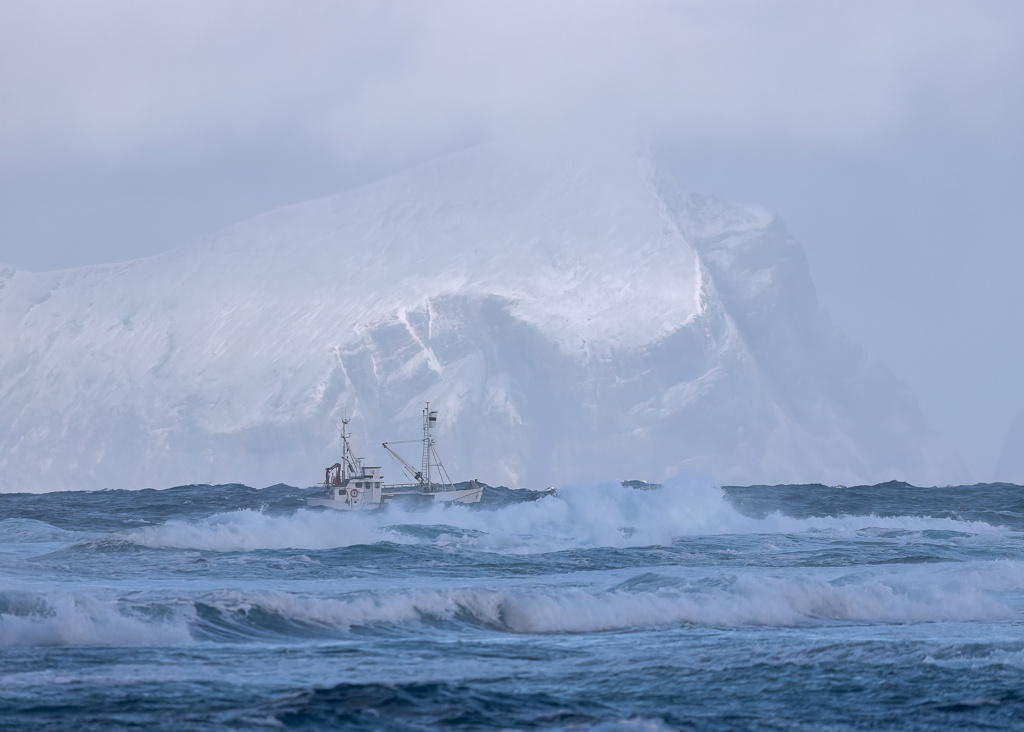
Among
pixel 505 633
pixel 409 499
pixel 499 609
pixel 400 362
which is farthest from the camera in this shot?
pixel 400 362

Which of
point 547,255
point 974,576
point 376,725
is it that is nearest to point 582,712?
point 376,725

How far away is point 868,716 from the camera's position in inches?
645

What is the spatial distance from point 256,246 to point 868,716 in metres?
175

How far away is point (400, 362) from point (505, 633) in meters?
132

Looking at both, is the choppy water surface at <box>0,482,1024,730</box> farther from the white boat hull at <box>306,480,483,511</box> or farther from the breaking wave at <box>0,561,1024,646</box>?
the white boat hull at <box>306,480,483,511</box>

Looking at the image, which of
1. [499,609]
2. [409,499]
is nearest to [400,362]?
[409,499]

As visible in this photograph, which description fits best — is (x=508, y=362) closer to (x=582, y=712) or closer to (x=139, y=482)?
(x=139, y=482)

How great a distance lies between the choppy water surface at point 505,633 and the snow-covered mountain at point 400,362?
10539 cm

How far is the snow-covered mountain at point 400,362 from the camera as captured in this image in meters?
152

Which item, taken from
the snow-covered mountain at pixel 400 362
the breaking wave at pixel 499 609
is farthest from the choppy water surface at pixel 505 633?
the snow-covered mountain at pixel 400 362

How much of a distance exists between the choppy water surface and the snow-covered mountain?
346 ft

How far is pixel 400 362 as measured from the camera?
509ft

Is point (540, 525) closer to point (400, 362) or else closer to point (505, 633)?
point (505, 633)

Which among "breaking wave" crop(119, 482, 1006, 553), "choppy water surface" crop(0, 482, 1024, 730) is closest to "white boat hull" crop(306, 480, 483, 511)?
"breaking wave" crop(119, 482, 1006, 553)
